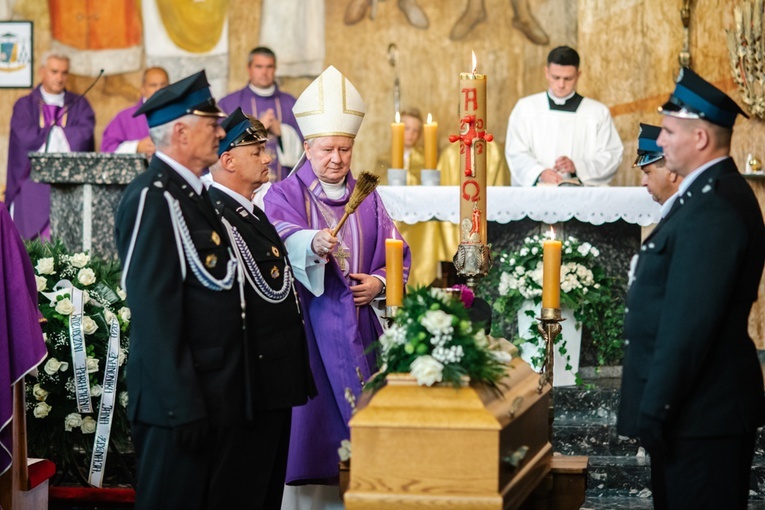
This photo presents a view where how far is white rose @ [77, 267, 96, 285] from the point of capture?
18.5 ft

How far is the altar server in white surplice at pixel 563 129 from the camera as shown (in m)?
8.13

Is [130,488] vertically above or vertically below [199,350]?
below

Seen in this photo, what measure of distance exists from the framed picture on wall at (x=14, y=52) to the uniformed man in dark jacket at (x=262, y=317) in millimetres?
8180

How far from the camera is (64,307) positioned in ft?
18.1

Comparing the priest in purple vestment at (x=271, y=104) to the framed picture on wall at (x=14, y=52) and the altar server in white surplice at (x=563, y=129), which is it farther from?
the altar server in white surplice at (x=563, y=129)

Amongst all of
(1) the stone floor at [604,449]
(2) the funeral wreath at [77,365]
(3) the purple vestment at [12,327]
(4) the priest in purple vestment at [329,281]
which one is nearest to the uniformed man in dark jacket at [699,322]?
(4) the priest in purple vestment at [329,281]

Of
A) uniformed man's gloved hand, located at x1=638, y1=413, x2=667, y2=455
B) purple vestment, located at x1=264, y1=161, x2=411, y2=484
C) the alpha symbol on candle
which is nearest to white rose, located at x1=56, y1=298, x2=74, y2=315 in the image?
purple vestment, located at x1=264, y1=161, x2=411, y2=484

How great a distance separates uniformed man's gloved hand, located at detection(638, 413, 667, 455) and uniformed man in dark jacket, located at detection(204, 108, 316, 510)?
1158 millimetres

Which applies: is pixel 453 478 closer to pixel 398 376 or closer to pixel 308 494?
pixel 398 376

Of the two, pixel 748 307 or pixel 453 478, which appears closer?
pixel 453 478

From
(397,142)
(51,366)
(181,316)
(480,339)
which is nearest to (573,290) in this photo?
(397,142)

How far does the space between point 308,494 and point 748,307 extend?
2163 millimetres

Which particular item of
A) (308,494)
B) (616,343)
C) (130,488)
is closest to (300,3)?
(616,343)

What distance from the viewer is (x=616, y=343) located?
6711mm
